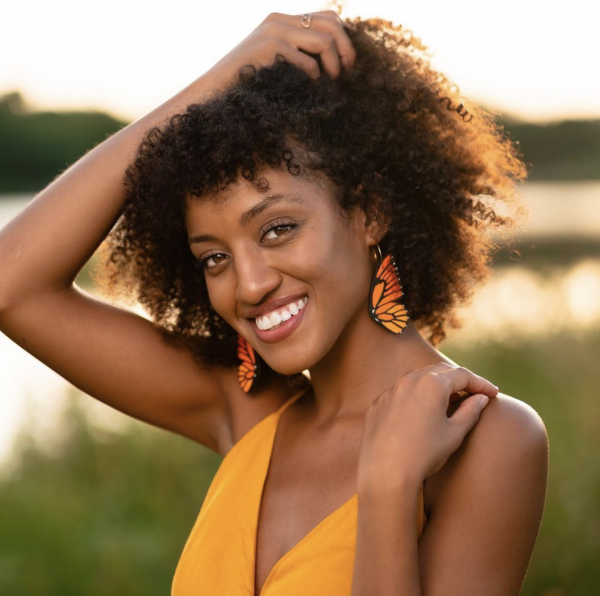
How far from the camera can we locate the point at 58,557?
15.6ft

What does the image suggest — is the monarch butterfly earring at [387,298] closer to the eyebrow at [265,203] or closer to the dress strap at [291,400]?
the eyebrow at [265,203]

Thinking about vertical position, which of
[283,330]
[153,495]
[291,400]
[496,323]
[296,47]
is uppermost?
[296,47]

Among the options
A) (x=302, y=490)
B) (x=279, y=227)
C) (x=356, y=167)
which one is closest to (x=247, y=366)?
(x=302, y=490)

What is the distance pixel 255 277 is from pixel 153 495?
9.96ft

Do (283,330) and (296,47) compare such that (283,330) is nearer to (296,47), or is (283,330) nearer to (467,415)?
(467,415)

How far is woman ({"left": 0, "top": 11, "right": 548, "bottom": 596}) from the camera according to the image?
6.62 ft

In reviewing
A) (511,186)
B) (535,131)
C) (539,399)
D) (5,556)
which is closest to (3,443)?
(5,556)

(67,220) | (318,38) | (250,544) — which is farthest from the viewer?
(67,220)

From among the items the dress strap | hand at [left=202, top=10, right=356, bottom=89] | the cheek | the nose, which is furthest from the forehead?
the dress strap

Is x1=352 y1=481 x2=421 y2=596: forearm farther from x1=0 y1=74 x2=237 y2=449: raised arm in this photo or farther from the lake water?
the lake water

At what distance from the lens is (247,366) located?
9.21ft

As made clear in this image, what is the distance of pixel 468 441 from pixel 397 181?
84 cm

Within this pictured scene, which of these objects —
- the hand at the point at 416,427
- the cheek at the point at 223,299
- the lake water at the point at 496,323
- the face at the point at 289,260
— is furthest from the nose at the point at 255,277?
the lake water at the point at 496,323

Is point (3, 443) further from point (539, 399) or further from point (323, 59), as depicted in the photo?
point (323, 59)
